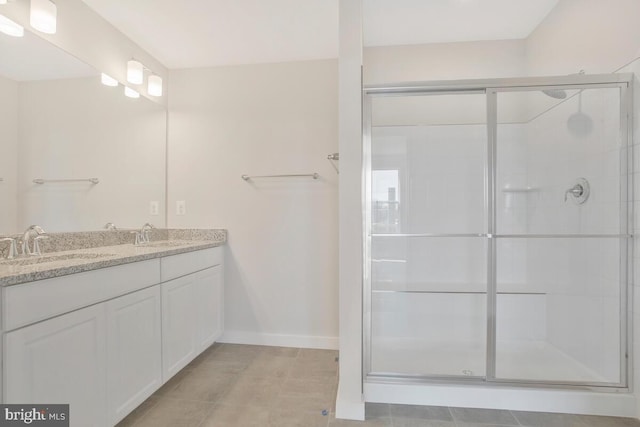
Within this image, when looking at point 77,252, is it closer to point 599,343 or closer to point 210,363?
point 210,363

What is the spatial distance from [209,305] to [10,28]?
1.89 metres

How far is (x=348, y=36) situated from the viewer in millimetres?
1537

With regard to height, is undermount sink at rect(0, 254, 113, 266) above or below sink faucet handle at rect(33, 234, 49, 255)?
below

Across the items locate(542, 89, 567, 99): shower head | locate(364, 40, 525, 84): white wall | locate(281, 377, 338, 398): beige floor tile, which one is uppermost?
locate(364, 40, 525, 84): white wall

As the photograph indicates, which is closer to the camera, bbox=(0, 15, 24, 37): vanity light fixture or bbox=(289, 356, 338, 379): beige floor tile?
bbox=(0, 15, 24, 37): vanity light fixture

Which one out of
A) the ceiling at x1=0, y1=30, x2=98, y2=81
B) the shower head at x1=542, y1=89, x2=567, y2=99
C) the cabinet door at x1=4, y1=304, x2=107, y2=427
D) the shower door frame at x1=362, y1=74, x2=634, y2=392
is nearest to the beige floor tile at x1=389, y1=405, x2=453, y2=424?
the shower door frame at x1=362, y1=74, x2=634, y2=392

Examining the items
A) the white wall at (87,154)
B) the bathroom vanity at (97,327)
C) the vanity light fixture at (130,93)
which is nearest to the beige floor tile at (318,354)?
the bathroom vanity at (97,327)

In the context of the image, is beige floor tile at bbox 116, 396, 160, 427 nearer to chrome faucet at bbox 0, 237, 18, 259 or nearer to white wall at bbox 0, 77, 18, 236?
chrome faucet at bbox 0, 237, 18, 259

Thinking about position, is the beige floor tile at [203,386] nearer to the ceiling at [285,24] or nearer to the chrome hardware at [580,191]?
the ceiling at [285,24]

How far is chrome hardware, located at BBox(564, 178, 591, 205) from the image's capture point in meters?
1.83

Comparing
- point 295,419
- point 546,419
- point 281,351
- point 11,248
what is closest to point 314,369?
point 281,351

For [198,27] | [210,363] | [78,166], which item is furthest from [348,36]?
[210,363]

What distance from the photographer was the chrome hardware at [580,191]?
1.83 metres

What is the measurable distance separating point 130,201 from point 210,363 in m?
1.32
